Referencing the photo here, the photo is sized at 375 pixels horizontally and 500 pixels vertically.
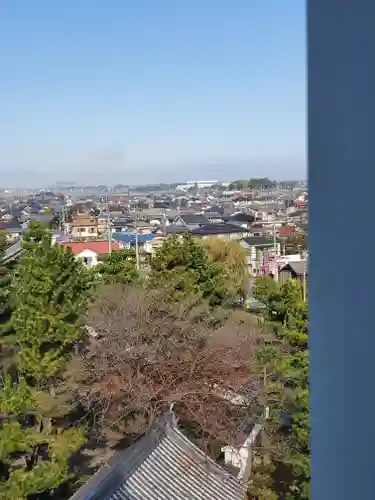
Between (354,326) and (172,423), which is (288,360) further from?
(354,326)

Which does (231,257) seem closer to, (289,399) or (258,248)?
(258,248)

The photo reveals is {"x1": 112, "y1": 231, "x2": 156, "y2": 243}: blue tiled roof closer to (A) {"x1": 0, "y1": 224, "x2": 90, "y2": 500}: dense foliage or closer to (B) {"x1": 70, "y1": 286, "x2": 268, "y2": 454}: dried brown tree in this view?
(B) {"x1": 70, "y1": 286, "x2": 268, "y2": 454}: dried brown tree

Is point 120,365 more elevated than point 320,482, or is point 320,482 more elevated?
point 320,482

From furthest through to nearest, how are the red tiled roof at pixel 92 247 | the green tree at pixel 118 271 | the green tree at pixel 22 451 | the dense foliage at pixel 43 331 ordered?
the red tiled roof at pixel 92 247 → the green tree at pixel 118 271 → the dense foliage at pixel 43 331 → the green tree at pixel 22 451

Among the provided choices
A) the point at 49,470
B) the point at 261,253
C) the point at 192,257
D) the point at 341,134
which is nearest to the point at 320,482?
the point at 341,134

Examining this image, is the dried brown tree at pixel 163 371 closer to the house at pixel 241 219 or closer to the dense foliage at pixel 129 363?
the dense foliage at pixel 129 363

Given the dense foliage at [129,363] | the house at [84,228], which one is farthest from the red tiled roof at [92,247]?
the dense foliage at [129,363]

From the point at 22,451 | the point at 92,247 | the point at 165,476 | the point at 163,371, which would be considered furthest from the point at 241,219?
the point at 22,451
